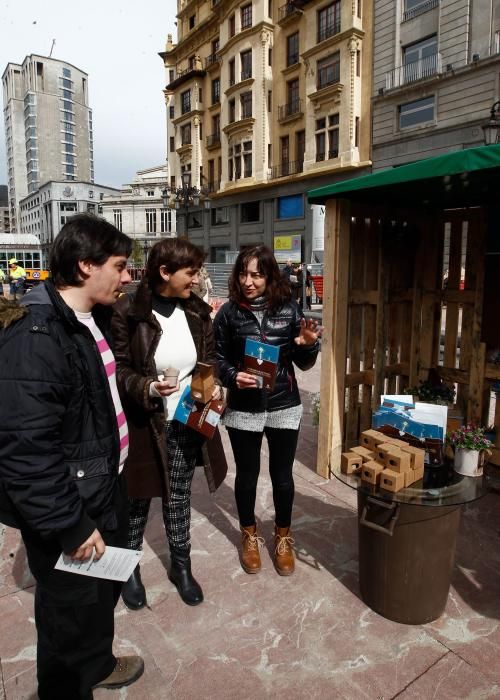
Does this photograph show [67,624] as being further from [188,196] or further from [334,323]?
[188,196]

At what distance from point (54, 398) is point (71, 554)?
0.55m

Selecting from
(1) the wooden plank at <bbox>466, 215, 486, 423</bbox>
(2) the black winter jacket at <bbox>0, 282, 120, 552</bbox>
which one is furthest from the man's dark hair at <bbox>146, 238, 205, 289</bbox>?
(1) the wooden plank at <bbox>466, 215, 486, 423</bbox>

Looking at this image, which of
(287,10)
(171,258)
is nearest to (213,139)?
(287,10)

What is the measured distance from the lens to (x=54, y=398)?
155 cm

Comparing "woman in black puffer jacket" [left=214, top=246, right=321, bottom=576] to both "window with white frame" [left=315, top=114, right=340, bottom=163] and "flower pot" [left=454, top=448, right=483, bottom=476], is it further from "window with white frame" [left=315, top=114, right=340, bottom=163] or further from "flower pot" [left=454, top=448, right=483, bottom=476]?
"window with white frame" [left=315, top=114, right=340, bottom=163]

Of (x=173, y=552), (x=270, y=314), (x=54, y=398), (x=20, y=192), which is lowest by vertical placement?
(x=173, y=552)

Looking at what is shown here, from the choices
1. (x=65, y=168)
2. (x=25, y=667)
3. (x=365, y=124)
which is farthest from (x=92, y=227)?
(x=65, y=168)

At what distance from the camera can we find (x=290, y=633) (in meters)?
2.55

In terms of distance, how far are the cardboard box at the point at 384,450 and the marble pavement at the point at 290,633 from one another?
36.5 inches

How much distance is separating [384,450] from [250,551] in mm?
1260

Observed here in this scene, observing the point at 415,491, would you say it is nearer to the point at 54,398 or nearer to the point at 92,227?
the point at 54,398

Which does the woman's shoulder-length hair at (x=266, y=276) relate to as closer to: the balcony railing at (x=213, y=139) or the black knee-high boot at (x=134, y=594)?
the black knee-high boot at (x=134, y=594)

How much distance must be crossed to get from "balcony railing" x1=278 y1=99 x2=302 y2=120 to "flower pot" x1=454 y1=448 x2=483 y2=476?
2669 cm

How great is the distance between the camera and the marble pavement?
221cm
